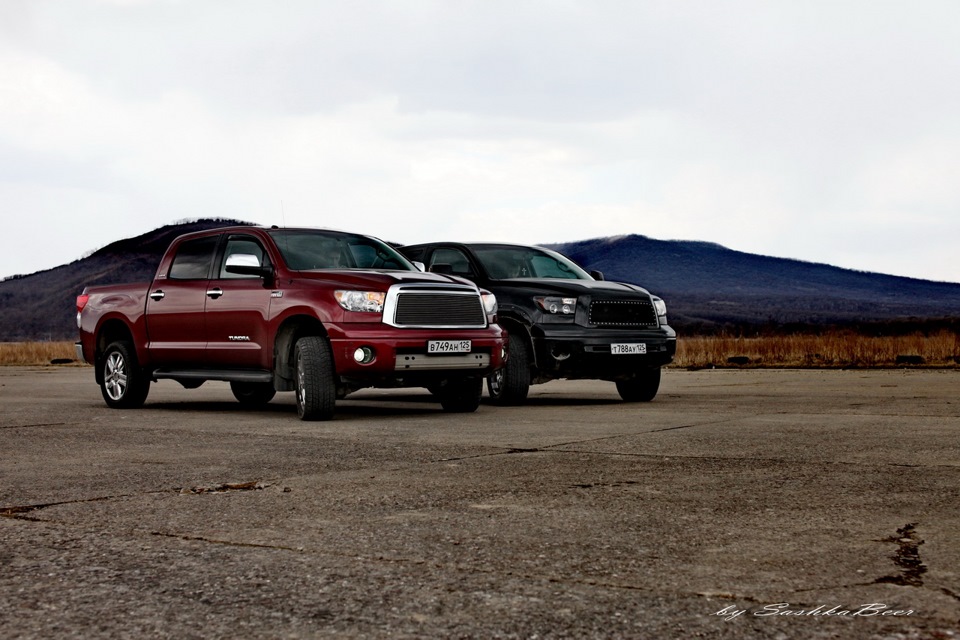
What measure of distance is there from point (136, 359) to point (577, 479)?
8001 mm

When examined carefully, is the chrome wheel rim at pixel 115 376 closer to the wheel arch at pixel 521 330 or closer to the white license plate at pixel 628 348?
the wheel arch at pixel 521 330

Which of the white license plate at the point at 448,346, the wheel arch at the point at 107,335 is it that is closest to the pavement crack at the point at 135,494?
the white license plate at the point at 448,346

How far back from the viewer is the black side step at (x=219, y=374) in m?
11.8

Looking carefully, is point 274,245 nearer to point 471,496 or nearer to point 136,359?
point 136,359

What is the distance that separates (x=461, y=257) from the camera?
47.8 feet

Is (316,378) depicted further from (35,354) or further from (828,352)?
(35,354)

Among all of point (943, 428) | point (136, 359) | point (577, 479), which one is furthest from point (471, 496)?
point (136, 359)

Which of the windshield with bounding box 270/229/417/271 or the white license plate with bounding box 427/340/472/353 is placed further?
the windshield with bounding box 270/229/417/271

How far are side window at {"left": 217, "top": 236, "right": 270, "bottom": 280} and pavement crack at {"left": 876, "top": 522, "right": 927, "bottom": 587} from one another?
27.5ft

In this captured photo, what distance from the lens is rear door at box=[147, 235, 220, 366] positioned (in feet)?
41.1

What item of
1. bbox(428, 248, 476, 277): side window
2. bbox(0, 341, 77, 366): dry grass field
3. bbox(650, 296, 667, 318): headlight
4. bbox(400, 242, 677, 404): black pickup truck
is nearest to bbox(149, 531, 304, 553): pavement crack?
bbox(400, 242, 677, 404): black pickup truck

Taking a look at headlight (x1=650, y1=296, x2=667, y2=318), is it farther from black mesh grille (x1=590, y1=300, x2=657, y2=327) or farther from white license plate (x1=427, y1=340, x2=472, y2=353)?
white license plate (x1=427, y1=340, x2=472, y2=353)

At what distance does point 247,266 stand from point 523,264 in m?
4.06

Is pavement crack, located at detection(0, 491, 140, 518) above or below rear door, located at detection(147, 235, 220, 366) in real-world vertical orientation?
below
